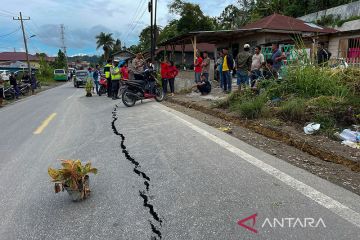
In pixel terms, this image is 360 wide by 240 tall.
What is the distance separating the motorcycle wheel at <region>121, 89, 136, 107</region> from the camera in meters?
11.9

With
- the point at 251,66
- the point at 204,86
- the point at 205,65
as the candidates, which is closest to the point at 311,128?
the point at 251,66

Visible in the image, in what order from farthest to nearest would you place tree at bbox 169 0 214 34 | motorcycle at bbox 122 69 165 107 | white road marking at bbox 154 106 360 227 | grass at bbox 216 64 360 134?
1. tree at bbox 169 0 214 34
2. motorcycle at bbox 122 69 165 107
3. grass at bbox 216 64 360 134
4. white road marking at bbox 154 106 360 227

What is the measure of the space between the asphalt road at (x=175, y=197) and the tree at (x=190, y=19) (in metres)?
45.2

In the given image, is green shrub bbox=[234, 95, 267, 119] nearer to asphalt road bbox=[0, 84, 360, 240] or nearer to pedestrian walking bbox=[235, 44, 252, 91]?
asphalt road bbox=[0, 84, 360, 240]

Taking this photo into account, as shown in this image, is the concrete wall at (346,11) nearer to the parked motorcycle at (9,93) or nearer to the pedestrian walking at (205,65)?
the pedestrian walking at (205,65)

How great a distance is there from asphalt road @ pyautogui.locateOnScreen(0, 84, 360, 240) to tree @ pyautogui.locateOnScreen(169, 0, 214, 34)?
45.2 meters

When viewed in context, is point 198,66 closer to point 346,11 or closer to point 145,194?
point 145,194

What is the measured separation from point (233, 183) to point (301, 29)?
757 inches

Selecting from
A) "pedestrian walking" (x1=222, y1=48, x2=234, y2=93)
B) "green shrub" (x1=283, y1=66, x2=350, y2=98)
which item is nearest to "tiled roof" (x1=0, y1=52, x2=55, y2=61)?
"pedestrian walking" (x1=222, y1=48, x2=234, y2=93)

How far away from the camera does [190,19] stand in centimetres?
4909

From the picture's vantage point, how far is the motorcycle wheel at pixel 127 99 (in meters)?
11.9

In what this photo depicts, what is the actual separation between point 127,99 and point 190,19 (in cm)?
3970

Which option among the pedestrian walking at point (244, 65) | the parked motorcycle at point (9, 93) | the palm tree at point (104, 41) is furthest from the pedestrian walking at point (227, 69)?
the palm tree at point (104, 41)

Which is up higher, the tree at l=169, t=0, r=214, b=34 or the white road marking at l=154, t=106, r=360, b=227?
the tree at l=169, t=0, r=214, b=34
